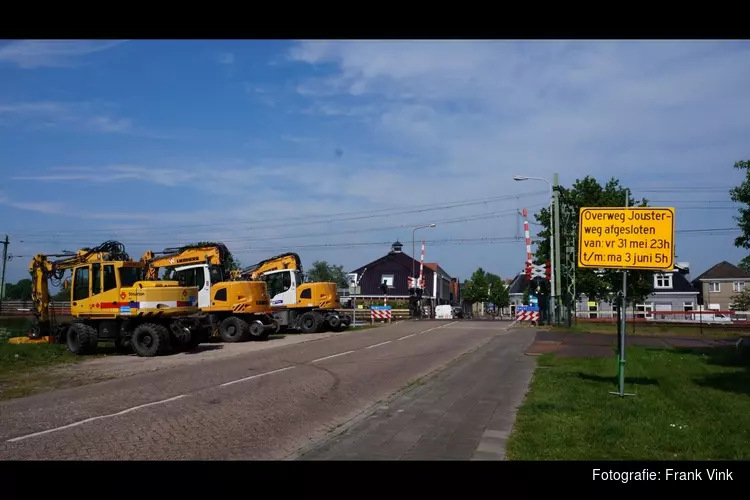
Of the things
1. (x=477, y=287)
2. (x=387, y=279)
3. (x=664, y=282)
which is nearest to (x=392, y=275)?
(x=387, y=279)

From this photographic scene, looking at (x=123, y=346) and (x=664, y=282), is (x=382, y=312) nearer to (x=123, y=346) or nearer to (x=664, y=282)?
(x=123, y=346)

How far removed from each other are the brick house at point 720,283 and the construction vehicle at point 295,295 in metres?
55.6

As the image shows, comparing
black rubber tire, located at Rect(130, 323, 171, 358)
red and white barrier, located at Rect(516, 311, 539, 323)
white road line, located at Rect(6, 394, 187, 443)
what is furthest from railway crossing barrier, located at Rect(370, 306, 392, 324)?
Answer: white road line, located at Rect(6, 394, 187, 443)

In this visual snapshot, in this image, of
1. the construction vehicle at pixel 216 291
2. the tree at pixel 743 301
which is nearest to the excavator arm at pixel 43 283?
the construction vehicle at pixel 216 291

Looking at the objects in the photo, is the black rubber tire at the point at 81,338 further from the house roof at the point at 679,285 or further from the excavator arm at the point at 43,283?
the house roof at the point at 679,285

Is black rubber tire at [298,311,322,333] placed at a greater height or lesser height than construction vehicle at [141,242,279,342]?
lesser

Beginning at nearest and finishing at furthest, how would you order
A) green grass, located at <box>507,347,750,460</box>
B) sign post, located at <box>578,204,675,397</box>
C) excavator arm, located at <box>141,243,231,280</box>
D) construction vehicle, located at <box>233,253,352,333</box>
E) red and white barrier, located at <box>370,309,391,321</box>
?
green grass, located at <box>507,347,750,460</box>
sign post, located at <box>578,204,675,397</box>
excavator arm, located at <box>141,243,231,280</box>
construction vehicle, located at <box>233,253,352,333</box>
red and white barrier, located at <box>370,309,391,321</box>

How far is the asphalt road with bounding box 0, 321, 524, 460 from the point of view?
8398 mm

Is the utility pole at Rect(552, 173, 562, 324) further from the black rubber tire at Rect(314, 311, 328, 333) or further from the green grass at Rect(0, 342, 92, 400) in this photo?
the green grass at Rect(0, 342, 92, 400)

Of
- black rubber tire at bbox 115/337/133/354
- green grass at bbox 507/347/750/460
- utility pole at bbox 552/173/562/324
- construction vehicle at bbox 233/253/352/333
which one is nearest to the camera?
green grass at bbox 507/347/750/460

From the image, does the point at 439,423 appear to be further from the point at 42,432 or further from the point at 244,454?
the point at 42,432

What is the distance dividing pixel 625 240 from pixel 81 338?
1711 cm
